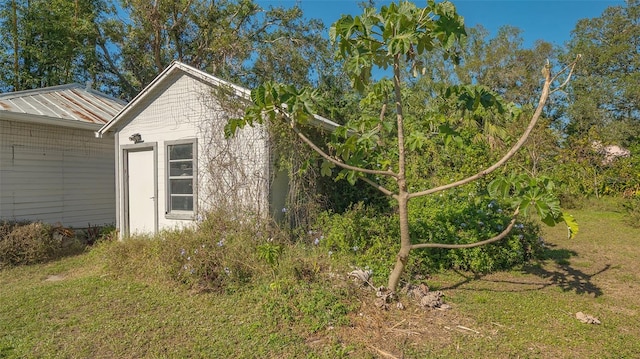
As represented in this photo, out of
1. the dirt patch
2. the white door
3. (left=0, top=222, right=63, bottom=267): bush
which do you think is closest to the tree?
the dirt patch

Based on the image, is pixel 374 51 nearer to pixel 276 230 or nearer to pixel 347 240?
pixel 347 240

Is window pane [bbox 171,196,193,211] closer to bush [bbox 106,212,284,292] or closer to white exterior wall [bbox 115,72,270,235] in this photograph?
white exterior wall [bbox 115,72,270,235]

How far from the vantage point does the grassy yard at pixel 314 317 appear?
331 cm

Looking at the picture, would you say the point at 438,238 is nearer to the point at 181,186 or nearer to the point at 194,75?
the point at 181,186

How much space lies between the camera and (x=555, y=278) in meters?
5.23

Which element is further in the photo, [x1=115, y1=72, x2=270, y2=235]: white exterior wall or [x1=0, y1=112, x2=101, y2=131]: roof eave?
[x1=0, y1=112, x2=101, y2=131]: roof eave

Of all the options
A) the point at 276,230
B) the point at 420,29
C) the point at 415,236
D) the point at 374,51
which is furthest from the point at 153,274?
the point at 420,29

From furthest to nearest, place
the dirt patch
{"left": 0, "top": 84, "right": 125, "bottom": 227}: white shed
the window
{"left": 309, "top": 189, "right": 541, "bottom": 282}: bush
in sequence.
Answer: {"left": 0, "top": 84, "right": 125, "bottom": 227}: white shed
the window
the dirt patch
{"left": 309, "top": 189, "right": 541, "bottom": 282}: bush

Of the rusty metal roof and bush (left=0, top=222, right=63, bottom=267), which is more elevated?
the rusty metal roof

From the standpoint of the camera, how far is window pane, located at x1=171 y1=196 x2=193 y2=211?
7258 mm

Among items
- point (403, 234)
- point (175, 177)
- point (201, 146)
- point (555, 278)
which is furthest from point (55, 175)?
point (555, 278)

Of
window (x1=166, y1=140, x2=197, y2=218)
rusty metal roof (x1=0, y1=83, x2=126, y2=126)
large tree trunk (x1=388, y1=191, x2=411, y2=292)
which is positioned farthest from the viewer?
rusty metal roof (x1=0, y1=83, x2=126, y2=126)

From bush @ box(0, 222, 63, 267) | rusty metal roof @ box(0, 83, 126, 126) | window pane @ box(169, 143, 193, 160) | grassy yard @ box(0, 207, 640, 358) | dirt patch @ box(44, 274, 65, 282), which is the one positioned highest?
rusty metal roof @ box(0, 83, 126, 126)

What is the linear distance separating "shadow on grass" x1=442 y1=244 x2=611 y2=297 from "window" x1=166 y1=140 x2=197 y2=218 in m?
4.94
